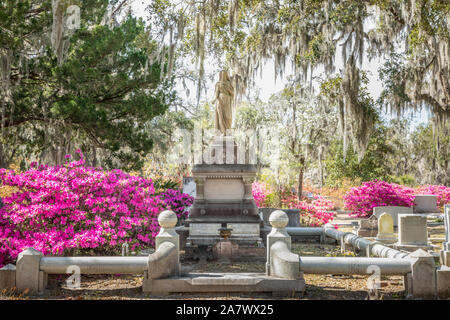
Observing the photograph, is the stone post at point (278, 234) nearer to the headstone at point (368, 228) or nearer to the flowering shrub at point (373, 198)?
the headstone at point (368, 228)

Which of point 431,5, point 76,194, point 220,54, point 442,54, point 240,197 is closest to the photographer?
point 76,194

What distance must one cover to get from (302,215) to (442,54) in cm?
738

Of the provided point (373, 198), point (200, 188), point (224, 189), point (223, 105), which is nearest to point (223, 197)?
point (224, 189)

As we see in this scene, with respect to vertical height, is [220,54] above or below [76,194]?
above

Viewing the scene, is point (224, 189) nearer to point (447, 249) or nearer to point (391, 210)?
point (447, 249)

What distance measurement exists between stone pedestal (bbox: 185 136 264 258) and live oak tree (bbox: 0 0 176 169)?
145 inches

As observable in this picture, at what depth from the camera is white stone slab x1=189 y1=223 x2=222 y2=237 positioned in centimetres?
923

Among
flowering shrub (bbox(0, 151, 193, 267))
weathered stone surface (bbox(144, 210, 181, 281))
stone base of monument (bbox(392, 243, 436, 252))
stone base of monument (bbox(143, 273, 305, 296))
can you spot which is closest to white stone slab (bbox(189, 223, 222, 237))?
flowering shrub (bbox(0, 151, 193, 267))

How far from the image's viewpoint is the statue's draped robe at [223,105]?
1071cm

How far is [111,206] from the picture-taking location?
24.0ft

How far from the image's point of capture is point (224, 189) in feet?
32.2

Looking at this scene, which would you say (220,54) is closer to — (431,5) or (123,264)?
(431,5)

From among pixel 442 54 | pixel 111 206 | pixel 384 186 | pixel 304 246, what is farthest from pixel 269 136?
pixel 111 206

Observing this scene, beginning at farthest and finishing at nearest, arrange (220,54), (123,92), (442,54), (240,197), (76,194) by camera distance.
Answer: (123,92) < (220,54) < (442,54) < (240,197) < (76,194)
